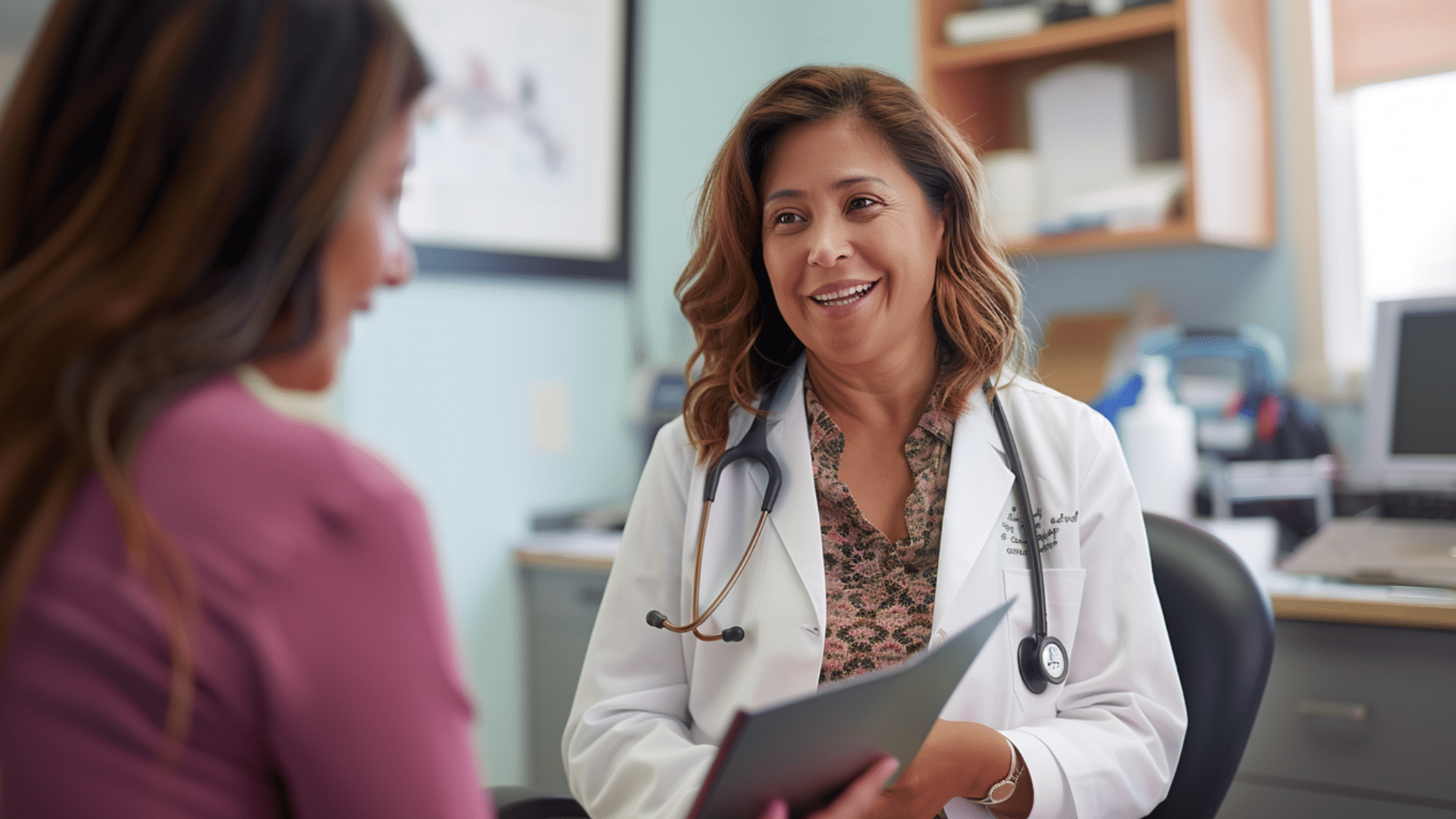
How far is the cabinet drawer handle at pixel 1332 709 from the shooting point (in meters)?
1.46

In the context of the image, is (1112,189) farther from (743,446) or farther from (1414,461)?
(743,446)

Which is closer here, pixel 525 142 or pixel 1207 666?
pixel 1207 666

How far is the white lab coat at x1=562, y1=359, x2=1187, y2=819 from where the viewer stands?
3.54ft

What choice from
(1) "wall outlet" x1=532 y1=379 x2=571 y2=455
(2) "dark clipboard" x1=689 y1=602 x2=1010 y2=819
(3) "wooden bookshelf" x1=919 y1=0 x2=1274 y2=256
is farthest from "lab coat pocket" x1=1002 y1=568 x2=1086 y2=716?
(1) "wall outlet" x1=532 y1=379 x2=571 y2=455

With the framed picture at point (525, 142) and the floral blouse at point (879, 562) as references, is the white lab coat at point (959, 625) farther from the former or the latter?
the framed picture at point (525, 142)

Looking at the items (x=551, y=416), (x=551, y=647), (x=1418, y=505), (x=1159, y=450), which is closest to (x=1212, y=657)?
(x=1159, y=450)

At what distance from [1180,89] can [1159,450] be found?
69 cm

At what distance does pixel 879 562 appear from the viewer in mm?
1190

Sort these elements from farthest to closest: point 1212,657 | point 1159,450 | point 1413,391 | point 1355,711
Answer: point 1159,450 < point 1413,391 < point 1355,711 < point 1212,657

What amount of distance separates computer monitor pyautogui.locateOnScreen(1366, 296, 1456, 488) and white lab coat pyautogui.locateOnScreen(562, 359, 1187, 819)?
873 mm

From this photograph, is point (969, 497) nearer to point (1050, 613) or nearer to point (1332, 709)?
point (1050, 613)

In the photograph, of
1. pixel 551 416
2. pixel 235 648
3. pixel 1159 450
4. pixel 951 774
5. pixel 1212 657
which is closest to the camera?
pixel 235 648

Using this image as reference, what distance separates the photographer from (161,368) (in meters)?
0.51

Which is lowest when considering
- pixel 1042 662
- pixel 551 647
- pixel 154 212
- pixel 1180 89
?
pixel 551 647
